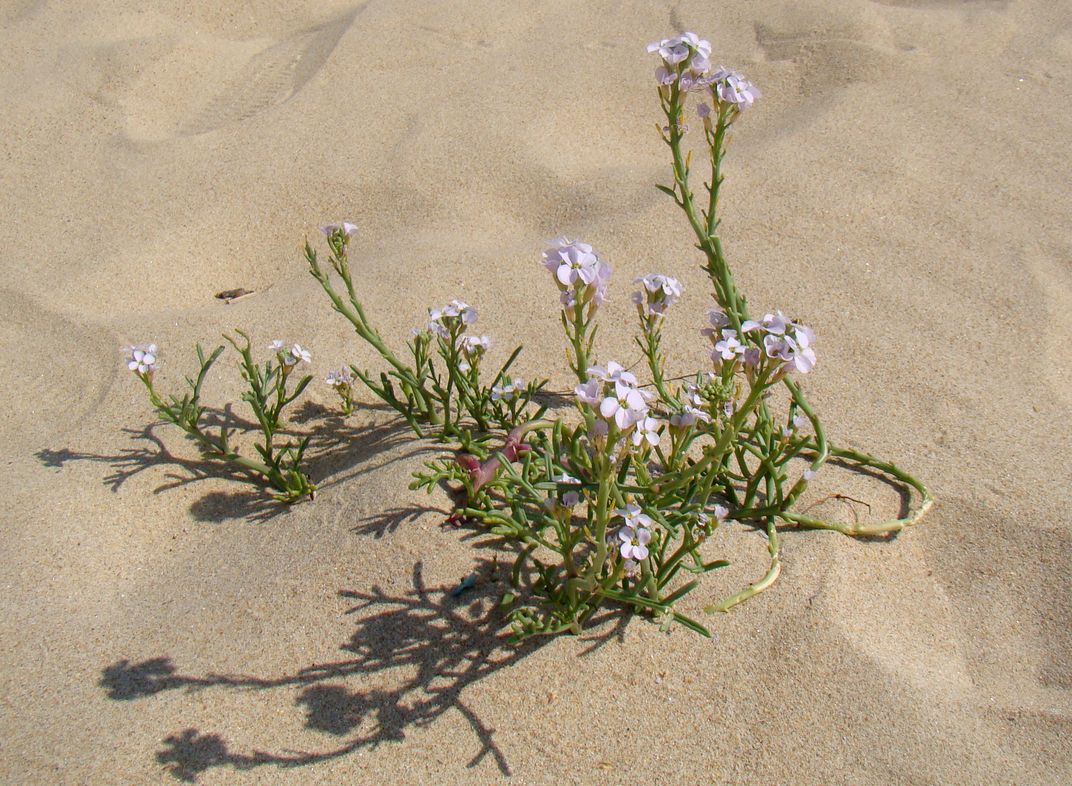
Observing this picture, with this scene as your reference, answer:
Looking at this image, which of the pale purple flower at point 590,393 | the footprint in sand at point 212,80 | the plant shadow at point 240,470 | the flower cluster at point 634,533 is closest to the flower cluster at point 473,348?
the plant shadow at point 240,470

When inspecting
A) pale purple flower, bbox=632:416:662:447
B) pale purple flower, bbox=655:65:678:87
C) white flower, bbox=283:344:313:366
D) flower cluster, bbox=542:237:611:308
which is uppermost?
pale purple flower, bbox=655:65:678:87

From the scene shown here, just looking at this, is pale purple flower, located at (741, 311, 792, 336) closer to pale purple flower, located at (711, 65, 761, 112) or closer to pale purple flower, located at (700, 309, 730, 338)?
pale purple flower, located at (700, 309, 730, 338)

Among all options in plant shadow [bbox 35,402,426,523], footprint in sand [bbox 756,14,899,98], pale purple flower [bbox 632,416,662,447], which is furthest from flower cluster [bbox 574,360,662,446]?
footprint in sand [bbox 756,14,899,98]

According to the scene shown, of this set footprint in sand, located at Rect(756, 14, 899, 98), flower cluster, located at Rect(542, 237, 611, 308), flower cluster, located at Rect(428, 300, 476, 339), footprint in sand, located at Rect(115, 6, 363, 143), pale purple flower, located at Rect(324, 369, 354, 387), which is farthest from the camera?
footprint in sand, located at Rect(115, 6, 363, 143)

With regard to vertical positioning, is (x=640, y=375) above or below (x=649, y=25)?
below

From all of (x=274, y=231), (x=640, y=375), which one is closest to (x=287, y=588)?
(x=640, y=375)

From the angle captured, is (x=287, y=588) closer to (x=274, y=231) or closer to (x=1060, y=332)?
(x=274, y=231)
